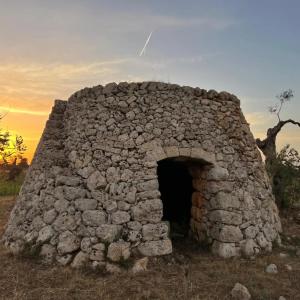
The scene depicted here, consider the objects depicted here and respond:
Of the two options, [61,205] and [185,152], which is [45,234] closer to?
[61,205]

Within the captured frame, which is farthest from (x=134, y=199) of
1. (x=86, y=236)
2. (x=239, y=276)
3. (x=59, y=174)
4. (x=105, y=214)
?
(x=239, y=276)

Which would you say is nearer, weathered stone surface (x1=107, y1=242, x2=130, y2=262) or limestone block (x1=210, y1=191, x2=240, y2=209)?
weathered stone surface (x1=107, y1=242, x2=130, y2=262)

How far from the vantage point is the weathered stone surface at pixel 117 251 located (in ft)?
21.1

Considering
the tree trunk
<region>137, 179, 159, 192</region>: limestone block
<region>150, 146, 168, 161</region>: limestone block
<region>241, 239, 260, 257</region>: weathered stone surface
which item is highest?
the tree trunk

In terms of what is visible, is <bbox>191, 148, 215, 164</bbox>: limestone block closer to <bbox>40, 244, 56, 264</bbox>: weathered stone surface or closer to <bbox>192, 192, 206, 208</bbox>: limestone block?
<bbox>192, 192, 206, 208</bbox>: limestone block

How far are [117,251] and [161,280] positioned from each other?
95cm

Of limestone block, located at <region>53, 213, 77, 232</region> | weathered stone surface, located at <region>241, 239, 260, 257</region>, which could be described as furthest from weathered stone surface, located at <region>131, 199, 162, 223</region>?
weathered stone surface, located at <region>241, 239, 260, 257</region>

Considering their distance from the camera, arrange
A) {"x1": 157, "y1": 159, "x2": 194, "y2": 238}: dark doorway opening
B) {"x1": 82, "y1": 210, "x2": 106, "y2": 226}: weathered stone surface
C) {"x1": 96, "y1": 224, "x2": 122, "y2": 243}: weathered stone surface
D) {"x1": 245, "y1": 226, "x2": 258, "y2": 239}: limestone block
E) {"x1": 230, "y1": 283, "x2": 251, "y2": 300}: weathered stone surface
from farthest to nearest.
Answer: {"x1": 157, "y1": 159, "x2": 194, "y2": 238}: dark doorway opening
{"x1": 245, "y1": 226, "x2": 258, "y2": 239}: limestone block
{"x1": 82, "y1": 210, "x2": 106, "y2": 226}: weathered stone surface
{"x1": 96, "y1": 224, "x2": 122, "y2": 243}: weathered stone surface
{"x1": 230, "y1": 283, "x2": 251, "y2": 300}: weathered stone surface

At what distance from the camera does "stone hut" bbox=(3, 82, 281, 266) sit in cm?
672

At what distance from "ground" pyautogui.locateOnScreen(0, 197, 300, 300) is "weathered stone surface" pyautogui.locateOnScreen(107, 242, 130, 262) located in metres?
0.38

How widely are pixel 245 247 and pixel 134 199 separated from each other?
2428 mm

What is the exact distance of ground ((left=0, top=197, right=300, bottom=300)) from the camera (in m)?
5.50

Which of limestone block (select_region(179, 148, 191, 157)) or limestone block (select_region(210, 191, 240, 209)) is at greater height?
limestone block (select_region(179, 148, 191, 157))

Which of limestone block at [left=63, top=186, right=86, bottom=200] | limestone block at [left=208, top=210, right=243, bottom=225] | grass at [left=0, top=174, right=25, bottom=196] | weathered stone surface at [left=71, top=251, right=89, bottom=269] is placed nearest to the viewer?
weathered stone surface at [left=71, top=251, right=89, bottom=269]
